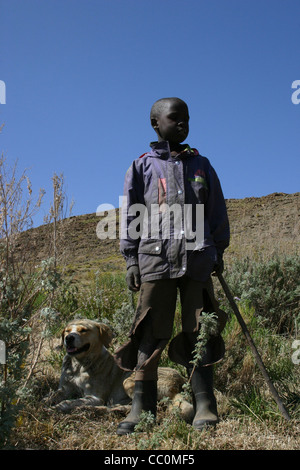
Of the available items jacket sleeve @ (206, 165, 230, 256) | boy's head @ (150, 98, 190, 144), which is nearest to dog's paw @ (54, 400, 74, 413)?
jacket sleeve @ (206, 165, 230, 256)

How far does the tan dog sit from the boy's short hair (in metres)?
Result: 1.86

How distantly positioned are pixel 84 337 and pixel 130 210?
1.19 meters

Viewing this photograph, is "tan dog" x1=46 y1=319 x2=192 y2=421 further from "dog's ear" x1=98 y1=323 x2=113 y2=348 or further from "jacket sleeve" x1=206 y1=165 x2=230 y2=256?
"jacket sleeve" x1=206 y1=165 x2=230 y2=256

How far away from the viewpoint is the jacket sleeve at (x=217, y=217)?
12.1 feet

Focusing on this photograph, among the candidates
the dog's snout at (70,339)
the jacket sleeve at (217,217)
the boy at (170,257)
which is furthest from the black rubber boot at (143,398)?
the jacket sleeve at (217,217)

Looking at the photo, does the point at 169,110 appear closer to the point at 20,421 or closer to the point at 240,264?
the point at 20,421

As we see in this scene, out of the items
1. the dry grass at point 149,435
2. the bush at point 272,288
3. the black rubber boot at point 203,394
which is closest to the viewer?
the dry grass at point 149,435

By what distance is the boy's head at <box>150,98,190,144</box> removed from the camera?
370 cm

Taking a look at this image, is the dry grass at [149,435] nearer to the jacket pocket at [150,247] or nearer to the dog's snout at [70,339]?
the dog's snout at [70,339]

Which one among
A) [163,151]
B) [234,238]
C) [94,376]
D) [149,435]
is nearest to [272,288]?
[94,376]

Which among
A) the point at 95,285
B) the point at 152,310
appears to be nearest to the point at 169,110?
the point at 152,310

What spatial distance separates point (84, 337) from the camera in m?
4.03

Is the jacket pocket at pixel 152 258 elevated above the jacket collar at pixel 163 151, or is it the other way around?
the jacket collar at pixel 163 151

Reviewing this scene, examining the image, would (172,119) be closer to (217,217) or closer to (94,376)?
(217,217)
